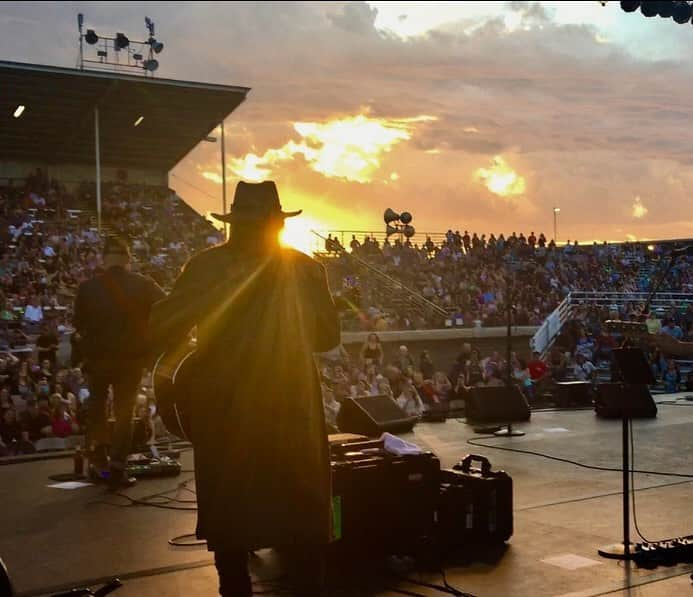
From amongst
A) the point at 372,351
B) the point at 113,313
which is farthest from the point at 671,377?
the point at 113,313

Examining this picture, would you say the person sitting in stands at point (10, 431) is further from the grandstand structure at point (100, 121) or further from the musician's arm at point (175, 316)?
the grandstand structure at point (100, 121)

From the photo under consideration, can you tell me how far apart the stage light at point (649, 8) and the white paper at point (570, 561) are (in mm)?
5688

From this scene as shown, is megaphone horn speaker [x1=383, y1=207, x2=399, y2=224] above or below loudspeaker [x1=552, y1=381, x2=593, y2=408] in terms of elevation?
above

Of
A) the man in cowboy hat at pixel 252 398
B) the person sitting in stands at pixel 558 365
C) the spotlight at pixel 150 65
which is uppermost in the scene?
the spotlight at pixel 150 65

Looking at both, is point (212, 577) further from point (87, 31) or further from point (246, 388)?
point (87, 31)

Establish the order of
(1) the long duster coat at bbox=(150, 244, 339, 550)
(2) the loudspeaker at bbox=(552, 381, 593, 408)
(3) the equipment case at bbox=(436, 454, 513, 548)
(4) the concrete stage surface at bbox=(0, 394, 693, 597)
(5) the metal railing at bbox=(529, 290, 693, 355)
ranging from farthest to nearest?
(5) the metal railing at bbox=(529, 290, 693, 355)
(2) the loudspeaker at bbox=(552, 381, 593, 408)
(3) the equipment case at bbox=(436, 454, 513, 548)
(4) the concrete stage surface at bbox=(0, 394, 693, 597)
(1) the long duster coat at bbox=(150, 244, 339, 550)

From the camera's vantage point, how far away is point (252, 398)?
Answer: 9.50 ft

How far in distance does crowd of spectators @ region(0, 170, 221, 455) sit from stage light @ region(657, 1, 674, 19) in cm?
531

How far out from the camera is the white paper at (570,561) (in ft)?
14.6

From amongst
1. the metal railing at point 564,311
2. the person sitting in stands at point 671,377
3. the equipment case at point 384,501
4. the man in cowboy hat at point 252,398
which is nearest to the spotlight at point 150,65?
the metal railing at point 564,311

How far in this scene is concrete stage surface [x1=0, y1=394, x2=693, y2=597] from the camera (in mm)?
4211

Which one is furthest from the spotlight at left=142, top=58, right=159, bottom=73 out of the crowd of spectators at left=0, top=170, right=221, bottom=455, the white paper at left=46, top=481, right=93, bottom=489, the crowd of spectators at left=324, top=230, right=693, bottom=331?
the white paper at left=46, top=481, right=93, bottom=489

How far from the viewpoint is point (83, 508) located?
598cm

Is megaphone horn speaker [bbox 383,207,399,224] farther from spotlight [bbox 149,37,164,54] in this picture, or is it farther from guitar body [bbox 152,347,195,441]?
guitar body [bbox 152,347,195,441]
